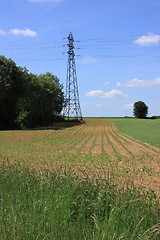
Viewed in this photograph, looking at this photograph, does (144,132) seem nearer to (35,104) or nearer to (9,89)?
(9,89)

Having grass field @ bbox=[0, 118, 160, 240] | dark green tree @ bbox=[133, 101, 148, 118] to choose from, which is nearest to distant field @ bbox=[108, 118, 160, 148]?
grass field @ bbox=[0, 118, 160, 240]

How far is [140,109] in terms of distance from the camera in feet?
444

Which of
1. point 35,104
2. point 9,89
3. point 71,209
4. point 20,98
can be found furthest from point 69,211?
point 35,104

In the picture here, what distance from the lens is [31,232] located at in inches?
152

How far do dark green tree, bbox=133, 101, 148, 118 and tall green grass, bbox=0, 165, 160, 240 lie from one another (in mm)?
132689

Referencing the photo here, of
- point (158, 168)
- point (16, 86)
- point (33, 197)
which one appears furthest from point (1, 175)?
point (16, 86)

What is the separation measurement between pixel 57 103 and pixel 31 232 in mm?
74751

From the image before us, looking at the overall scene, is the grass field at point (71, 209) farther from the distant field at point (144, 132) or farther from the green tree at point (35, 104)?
the green tree at point (35, 104)

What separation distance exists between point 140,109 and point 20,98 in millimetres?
89748

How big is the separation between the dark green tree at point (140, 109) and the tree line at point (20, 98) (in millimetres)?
77996

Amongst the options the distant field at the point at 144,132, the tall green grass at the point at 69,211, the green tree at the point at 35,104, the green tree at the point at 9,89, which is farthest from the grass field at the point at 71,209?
the green tree at the point at 35,104

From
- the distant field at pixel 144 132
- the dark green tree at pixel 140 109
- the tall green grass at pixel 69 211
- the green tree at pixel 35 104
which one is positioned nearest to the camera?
the tall green grass at pixel 69 211

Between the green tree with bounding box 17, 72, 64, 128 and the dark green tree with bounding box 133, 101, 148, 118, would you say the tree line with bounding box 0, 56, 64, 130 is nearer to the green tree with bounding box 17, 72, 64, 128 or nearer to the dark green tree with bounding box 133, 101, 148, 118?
the green tree with bounding box 17, 72, 64, 128

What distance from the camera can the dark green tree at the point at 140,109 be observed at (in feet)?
444
